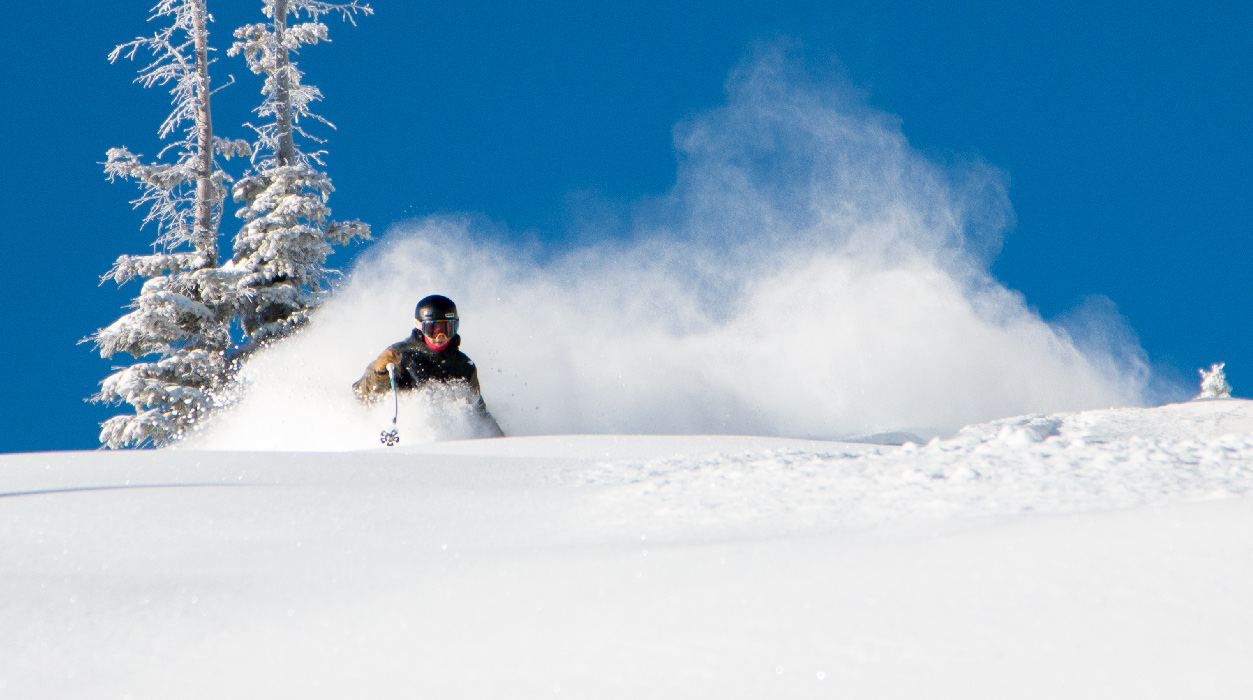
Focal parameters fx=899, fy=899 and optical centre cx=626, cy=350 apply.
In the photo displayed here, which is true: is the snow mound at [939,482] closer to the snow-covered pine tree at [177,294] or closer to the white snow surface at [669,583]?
the white snow surface at [669,583]

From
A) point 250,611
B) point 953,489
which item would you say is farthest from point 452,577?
point 953,489

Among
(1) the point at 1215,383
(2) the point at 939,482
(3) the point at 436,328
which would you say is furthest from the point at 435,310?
(1) the point at 1215,383

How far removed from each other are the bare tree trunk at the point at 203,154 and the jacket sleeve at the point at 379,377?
8330mm

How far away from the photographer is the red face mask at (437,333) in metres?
8.98

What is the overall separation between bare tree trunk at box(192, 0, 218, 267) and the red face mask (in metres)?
8.59

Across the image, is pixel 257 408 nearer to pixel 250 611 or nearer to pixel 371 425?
pixel 371 425

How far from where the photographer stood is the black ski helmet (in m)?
8.94

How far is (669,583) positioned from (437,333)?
720 cm

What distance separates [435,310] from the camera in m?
8.94

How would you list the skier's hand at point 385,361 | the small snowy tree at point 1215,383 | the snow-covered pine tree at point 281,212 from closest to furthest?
the skier's hand at point 385,361 → the snow-covered pine tree at point 281,212 → the small snowy tree at point 1215,383

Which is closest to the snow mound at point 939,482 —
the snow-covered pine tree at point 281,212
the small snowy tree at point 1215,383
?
the snow-covered pine tree at point 281,212

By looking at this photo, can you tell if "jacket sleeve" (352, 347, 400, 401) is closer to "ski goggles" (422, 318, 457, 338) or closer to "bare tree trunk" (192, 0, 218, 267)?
"ski goggles" (422, 318, 457, 338)

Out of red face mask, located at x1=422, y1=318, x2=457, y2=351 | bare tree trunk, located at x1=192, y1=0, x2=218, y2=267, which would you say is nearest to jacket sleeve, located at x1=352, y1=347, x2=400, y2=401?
red face mask, located at x1=422, y1=318, x2=457, y2=351

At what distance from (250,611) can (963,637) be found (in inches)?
65.4
